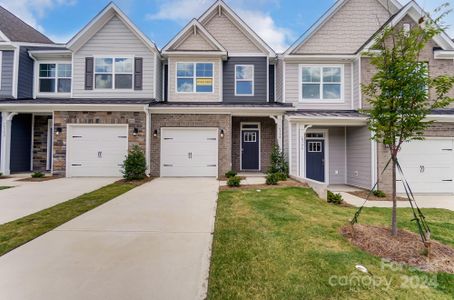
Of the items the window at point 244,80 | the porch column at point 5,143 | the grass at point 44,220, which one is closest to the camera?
the grass at point 44,220

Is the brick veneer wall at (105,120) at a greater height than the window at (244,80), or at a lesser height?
lesser

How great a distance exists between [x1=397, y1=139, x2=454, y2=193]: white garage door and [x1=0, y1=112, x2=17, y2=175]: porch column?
17623 millimetres

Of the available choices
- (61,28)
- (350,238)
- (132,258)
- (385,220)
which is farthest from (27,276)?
(61,28)

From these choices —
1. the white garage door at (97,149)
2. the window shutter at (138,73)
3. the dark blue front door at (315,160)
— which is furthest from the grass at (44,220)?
the dark blue front door at (315,160)

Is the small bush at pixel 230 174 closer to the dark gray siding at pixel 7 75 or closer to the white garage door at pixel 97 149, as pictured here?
the white garage door at pixel 97 149

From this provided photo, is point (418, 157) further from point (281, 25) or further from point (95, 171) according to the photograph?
point (281, 25)

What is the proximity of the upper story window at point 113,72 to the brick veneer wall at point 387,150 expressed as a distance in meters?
11.8

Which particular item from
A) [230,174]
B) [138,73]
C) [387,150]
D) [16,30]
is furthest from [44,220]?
[16,30]

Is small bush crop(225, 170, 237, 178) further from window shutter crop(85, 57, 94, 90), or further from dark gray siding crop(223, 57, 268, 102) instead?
window shutter crop(85, 57, 94, 90)

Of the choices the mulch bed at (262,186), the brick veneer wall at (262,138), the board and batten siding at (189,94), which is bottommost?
the mulch bed at (262,186)

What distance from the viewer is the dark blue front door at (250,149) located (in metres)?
13.1

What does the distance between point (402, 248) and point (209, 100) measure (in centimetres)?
1002

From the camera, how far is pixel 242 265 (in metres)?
3.21

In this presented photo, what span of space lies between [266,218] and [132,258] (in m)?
2.84
